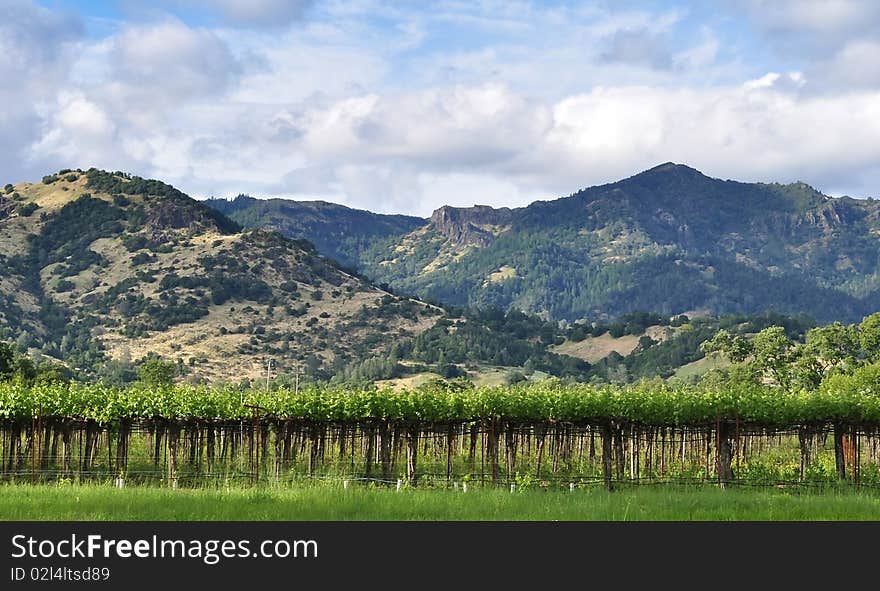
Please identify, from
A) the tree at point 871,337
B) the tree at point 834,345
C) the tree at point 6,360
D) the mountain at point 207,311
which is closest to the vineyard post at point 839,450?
the tree at point 6,360

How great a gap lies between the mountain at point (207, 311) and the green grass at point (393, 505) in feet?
366

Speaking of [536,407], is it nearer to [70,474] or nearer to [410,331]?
[70,474]

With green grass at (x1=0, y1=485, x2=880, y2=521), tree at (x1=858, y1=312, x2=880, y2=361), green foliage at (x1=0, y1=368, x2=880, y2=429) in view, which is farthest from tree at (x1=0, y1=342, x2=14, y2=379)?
tree at (x1=858, y1=312, x2=880, y2=361)

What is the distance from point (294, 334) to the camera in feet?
535

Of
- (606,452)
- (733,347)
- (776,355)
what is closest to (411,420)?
(606,452)

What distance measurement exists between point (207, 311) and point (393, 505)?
480 ft

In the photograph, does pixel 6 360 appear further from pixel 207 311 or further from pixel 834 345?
pixel 207 311

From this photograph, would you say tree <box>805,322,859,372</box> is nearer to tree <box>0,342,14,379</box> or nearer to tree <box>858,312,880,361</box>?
tree <box>858,312,880,361</box>

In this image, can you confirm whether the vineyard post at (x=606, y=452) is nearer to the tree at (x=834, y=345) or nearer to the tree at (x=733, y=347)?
the tree at (x=834, y=345)

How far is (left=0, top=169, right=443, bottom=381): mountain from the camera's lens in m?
152

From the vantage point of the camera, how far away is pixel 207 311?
546 feet

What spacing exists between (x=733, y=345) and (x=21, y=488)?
7596 centimetres

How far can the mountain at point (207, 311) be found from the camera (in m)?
152
